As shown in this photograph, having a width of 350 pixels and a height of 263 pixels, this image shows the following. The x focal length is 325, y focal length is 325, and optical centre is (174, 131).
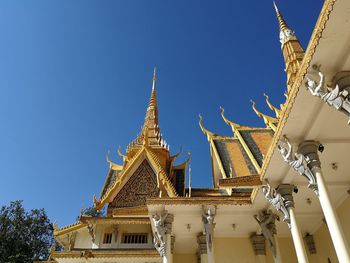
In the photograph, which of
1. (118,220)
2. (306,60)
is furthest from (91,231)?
(306,60)

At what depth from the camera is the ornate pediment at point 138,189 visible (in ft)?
48.4

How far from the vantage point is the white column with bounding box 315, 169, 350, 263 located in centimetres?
496

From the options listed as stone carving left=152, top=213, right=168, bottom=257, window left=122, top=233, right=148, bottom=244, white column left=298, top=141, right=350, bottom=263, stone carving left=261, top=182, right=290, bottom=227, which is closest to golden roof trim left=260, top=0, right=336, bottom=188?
white column left=298, top=141, right=350, bottom=263

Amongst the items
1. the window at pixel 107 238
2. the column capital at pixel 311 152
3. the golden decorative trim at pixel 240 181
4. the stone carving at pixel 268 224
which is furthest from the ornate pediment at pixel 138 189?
the column capital at pixel 311 152

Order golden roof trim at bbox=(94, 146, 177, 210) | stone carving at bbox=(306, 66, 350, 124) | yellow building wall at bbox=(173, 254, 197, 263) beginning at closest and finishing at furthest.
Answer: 1. stone carving at bbox=(306, 66, 350, 124)
2. yellow building wall at bbox=(173, 254, 197, 263)
3. golden roof trim at bbox=(94, 146, 177, 210)

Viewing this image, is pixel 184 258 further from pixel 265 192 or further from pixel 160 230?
pixel 265 192

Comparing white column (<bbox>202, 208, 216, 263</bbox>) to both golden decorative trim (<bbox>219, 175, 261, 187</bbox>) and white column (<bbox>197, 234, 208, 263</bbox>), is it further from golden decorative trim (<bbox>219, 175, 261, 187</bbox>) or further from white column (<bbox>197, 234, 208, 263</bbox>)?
golden decorative trim (<bbox>219, 175, 261, 187</bbox>)

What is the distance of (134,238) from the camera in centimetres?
1353

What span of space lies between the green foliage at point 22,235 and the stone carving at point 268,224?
2016 centimetres

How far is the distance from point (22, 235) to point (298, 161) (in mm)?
24966

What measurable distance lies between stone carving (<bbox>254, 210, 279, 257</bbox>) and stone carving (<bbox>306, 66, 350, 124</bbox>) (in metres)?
4.70

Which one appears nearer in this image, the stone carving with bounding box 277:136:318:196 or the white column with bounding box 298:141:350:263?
the white column with bounding box 298:141:350:263

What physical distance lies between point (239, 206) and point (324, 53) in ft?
16.7

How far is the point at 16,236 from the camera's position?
24641mm
